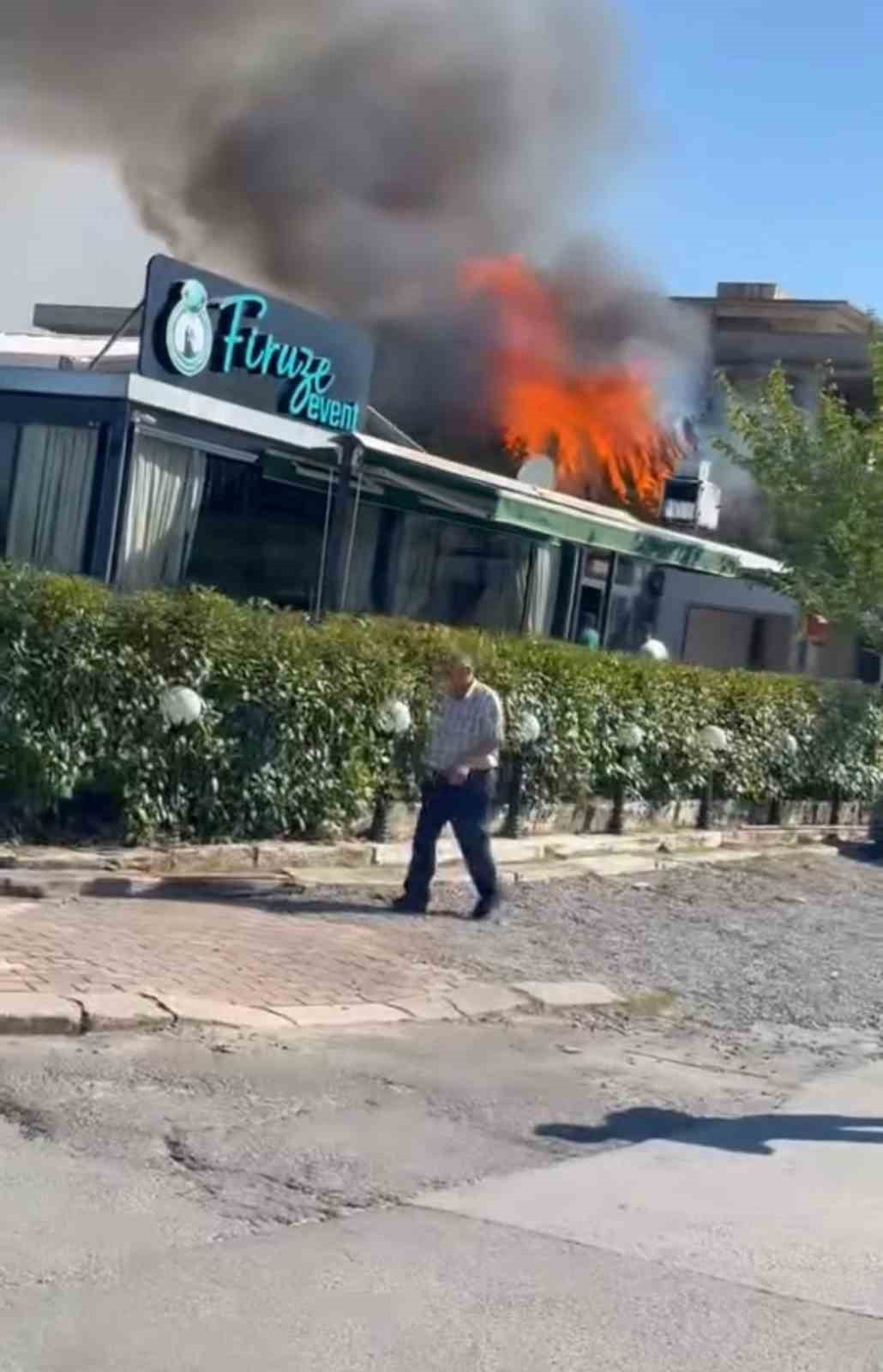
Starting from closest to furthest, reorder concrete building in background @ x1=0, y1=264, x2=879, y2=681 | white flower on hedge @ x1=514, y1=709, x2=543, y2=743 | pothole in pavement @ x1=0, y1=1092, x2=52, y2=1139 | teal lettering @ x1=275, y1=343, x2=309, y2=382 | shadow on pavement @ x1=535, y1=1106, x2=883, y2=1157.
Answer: pothole in pavement @ x1=0, y1=1092, x2=52, y2=1139 < shadow on pavement @ x1=535, y1=1106, x2=883, y2=1157 < white flower on hedge @ x1=514, y1=709, x2=543, y2=743 < concrete building in background @ x1=0, y1=264, x2=879, y2=681 < teal lettering @ x1=275, y1=343, x2=309, y2=382

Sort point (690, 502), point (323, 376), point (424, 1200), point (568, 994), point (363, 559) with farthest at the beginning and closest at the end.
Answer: point (690, 502) → point (363, 559) → point (323, 376) → point (568, 994) → point (424, 1200)

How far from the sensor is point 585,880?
13797 millimetres

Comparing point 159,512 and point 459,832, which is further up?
point 159,512

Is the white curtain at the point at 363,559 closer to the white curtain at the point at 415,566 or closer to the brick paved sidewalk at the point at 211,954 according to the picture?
the white curtain at the point at 415,566

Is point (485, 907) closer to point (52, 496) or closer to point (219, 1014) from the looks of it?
point (219, 1014)

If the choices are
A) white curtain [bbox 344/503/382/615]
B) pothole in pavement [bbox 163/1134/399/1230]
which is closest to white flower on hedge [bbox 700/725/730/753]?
white curtain [bbox 344/503/382/615]

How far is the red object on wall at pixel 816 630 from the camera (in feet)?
71.3

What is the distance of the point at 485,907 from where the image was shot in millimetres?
11820

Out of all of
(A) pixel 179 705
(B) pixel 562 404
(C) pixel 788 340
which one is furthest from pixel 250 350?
(C) pixel 788 340

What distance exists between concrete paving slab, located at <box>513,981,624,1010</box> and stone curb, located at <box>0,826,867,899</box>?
6.99 ft

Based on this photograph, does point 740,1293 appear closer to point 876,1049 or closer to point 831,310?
point 876,1049

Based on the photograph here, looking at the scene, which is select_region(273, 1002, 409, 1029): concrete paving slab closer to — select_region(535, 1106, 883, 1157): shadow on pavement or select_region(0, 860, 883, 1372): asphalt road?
select_region(0, 860, 883, 1372): asphalt road

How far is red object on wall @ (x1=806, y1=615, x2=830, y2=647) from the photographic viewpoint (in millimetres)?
21728

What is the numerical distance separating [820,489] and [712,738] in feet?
A: 12.0
